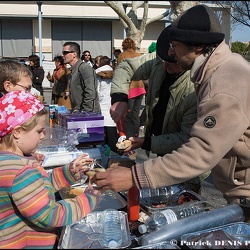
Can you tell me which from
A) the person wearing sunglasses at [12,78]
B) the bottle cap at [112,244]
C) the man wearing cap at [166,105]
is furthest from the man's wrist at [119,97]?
the bottle cap at [112,244]

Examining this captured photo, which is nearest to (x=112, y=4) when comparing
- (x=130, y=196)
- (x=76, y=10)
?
(x=76, y=10)

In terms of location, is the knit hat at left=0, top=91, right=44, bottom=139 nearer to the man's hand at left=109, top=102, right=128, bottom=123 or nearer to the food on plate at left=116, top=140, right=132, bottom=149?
the food on plate at left=116, top=140, right=132, bottom=149

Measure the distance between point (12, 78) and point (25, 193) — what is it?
5.22ft

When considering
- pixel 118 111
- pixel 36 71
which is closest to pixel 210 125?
pixel 118 111

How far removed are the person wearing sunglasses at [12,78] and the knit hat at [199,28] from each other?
152 centimetres

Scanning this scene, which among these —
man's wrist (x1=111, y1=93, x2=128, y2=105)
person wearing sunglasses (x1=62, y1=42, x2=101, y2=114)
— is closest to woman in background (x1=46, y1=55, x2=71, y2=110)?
person wearing sunglasses (x1=62, y1=42, x2=101, y2=114)

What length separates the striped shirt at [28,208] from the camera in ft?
4.21

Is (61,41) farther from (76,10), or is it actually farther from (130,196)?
(130,196)

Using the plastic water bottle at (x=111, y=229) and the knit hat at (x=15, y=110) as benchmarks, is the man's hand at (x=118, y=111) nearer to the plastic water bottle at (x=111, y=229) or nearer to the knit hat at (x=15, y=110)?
the plastic water bottle at (x=111, y=229)

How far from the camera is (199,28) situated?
1.54 metres

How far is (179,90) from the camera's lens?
7.11 feet

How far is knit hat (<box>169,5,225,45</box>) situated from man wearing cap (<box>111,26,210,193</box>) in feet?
1.64

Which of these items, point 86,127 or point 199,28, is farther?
point 86,127

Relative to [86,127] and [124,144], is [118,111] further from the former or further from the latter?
[86,127]
